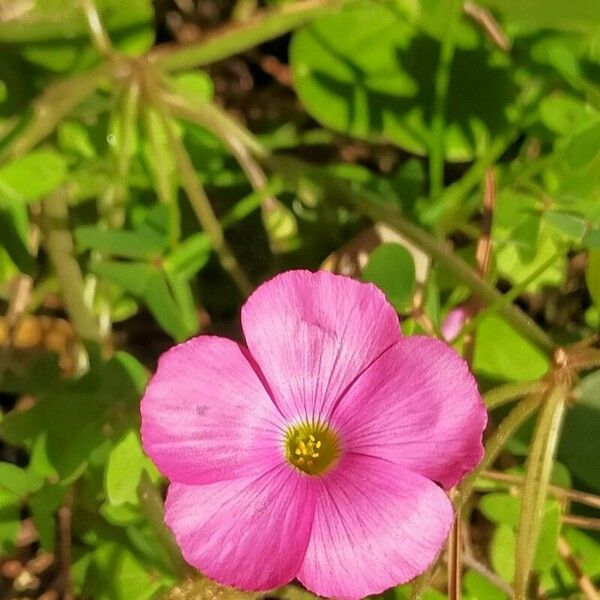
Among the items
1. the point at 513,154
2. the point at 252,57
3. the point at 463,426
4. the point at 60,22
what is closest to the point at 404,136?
the point at 513,154

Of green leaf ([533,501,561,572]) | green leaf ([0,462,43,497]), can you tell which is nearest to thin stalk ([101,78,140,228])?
green leaf ([0,462,43,497])

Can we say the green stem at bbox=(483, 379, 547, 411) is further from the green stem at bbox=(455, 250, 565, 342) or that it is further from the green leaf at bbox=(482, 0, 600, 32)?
the green leaf at bbox=(482, 0, 600, 32)

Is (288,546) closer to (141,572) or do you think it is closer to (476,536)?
(141,572)

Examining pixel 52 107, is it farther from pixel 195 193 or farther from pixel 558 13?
pixel 558 13

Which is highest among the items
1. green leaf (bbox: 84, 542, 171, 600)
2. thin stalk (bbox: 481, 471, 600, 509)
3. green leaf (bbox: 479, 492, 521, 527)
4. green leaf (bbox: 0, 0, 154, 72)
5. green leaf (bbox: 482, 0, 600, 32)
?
green leaf (bbox: 482, 0, 600, 32)

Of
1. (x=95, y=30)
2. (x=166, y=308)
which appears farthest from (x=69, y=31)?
(x=166, y=308)

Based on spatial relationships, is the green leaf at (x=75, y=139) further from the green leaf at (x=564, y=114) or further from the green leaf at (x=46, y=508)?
the green leaf at (x=564, y=114)
